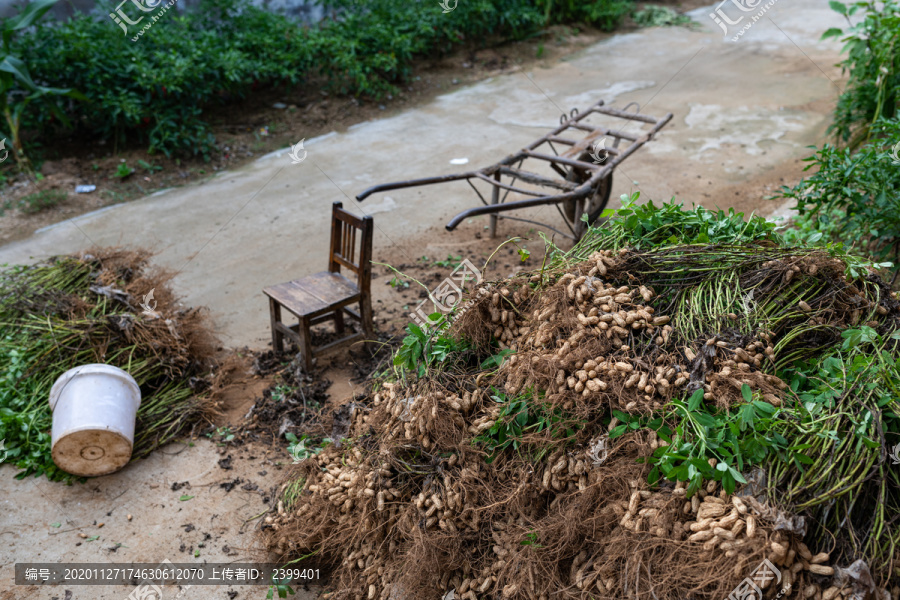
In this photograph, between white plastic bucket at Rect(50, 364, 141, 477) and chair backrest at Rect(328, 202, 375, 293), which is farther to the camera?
chair backrest at Rect(328, 202, 375, 293)

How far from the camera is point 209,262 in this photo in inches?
215

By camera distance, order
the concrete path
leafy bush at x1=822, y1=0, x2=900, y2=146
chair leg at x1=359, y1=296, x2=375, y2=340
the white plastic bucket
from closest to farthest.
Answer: the white plastic bucket
chair leg at x1=359, y1=296, x2=375, y2=340
leafy bush at x1=822, y1=0, x2=900, y2=146
the concrete path

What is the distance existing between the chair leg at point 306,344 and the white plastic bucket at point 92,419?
39.1 inches

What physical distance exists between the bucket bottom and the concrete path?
131 centimetres

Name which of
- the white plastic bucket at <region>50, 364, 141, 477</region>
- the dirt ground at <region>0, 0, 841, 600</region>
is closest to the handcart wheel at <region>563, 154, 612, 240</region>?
the dirt ground at <region>0, 0, 841, 600</region>

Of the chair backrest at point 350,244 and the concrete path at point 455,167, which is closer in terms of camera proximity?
the chair backrest at point 350,244

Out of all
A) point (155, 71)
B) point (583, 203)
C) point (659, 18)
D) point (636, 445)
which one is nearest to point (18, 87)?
point (155, 71)

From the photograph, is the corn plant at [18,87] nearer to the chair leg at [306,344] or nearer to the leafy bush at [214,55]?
the leafy bush at [214,55]

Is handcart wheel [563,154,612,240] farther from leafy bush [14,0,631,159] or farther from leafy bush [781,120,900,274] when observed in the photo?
leafy bush [14,0,631,159]

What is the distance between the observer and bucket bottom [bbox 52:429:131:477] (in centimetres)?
325

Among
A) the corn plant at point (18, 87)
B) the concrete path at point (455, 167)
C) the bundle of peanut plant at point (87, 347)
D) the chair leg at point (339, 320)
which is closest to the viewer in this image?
the bundle of peanut plant at point (87, 347)

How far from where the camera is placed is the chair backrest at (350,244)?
3912 mm

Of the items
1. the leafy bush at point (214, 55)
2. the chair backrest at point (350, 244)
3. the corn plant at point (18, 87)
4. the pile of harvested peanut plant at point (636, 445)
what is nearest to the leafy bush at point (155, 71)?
the leafy bush at point (214, 55)

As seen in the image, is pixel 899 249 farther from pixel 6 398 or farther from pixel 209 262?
pixel 6 398
